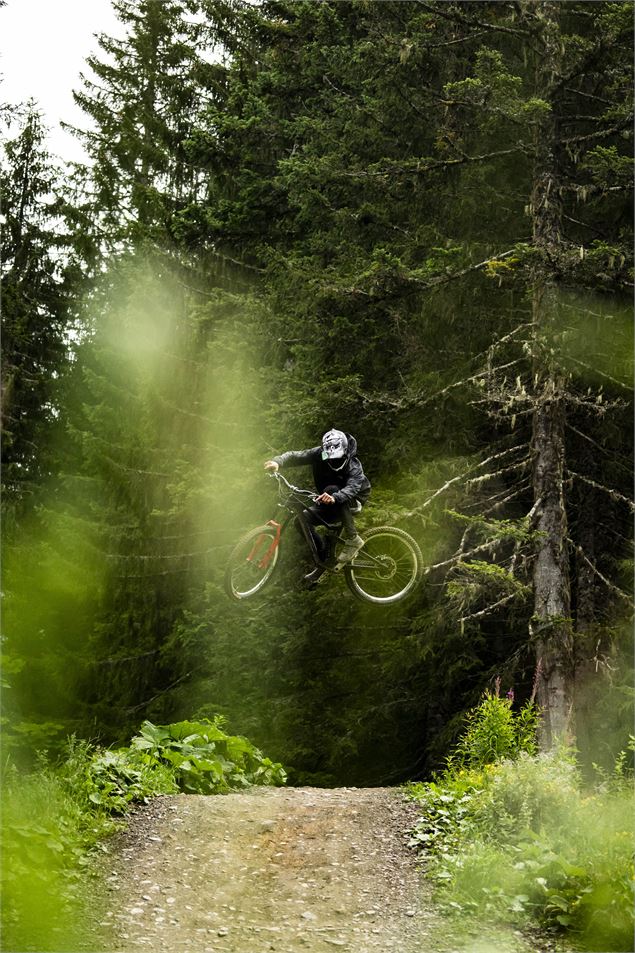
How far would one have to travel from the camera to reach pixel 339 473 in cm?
1034

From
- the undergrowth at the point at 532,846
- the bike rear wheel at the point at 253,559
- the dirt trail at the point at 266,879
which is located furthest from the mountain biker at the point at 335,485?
the dirt trail at the point at 266,879

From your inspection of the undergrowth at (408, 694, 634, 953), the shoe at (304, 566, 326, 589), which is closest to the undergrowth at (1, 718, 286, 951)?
the shoe at (304, 566, 326, 589)

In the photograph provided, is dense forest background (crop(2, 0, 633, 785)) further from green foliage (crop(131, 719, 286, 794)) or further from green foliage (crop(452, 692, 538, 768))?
green foliage (crop(131, 719, 286, 794))

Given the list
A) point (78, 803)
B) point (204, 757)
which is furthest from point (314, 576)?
point (78, 803)

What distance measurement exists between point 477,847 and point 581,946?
1438mm

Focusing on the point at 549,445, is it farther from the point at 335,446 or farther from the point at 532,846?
the point at 532,846

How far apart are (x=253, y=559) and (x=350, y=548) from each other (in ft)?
3.62

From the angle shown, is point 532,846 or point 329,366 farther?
point 329,366

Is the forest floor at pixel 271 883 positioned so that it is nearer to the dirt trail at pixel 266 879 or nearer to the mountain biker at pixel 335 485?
the dirt trail at pixel 266 879

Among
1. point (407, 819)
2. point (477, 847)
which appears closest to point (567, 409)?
point (407, 819)

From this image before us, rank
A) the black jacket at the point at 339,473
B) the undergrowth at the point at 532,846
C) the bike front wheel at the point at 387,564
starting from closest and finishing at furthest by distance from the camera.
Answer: the undergrowth at the point at 532,846 < the black jacket at the point at 339,473 < the bike front wheel at the point at 387,564

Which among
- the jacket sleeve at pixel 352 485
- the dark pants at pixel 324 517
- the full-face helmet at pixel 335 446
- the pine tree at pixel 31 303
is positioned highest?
the pine tree at pixel 31 303

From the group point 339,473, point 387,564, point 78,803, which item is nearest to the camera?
point 78,803

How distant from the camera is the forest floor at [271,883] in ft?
23.7
